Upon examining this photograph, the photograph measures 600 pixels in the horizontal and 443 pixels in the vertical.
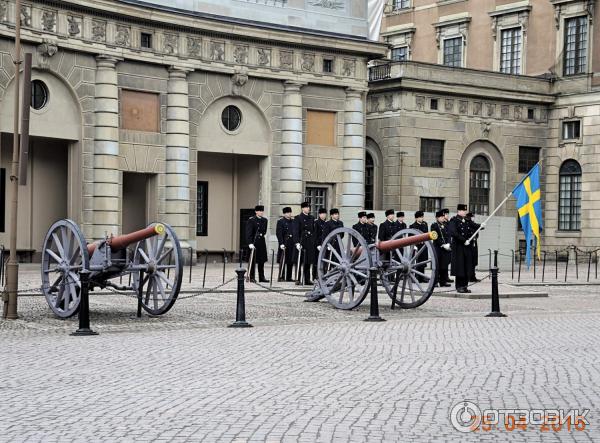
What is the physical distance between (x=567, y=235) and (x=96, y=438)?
38.9 metres

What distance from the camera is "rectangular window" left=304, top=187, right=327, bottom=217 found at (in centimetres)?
3897

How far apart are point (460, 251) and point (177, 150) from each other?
10.8 m

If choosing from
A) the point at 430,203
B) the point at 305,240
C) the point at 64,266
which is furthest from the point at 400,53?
the point at 64,266

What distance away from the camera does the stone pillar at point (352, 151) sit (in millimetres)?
39094

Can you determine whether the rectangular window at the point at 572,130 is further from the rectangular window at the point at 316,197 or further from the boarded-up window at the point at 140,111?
the boarded-up window at the point at 140,111

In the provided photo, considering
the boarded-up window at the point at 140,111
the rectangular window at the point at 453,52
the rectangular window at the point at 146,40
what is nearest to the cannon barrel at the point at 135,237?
the boarded-up window at the point at 140,111

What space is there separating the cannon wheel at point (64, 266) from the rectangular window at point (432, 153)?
25.4 metres

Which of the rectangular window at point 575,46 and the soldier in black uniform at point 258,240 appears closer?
the soldier in black uniform at point 258,240

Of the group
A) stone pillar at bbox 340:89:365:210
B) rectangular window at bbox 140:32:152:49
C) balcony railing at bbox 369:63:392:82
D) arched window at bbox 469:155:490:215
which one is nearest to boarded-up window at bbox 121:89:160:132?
rectangular window at bbox 140:32:152:49

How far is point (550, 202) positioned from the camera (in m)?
46.5

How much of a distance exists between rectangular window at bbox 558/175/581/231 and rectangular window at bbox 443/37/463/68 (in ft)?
24.0

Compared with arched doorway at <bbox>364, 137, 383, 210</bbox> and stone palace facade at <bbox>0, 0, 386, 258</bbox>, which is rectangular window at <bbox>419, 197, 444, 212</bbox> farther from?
stone palace facade at <bbox>0, 0, 386, 258</bbox>

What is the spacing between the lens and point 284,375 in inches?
472

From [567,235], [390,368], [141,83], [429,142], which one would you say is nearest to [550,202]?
[567,235]
